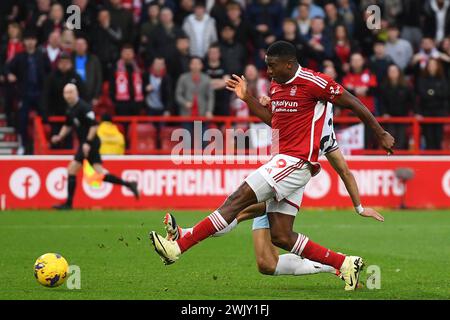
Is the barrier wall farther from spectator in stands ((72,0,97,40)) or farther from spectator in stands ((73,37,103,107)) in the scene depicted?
spectator in stands ((72,0,97,40))

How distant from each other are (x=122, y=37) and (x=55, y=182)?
375 centimetres

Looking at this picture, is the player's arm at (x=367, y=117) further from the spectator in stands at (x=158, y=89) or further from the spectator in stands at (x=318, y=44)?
the spectator in stands at (x=318, y=44)

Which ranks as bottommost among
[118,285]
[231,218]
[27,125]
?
[118,285]

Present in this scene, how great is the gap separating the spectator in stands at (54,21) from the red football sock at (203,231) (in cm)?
1308

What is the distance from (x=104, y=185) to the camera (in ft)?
68.9

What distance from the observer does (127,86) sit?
2183cm

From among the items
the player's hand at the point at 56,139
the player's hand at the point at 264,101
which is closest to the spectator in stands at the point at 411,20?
the player's hand at the point at 56,139

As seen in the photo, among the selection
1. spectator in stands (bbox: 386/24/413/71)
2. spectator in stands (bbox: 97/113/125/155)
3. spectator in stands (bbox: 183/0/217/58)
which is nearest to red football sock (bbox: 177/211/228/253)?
spectator in stands (bbox: 97/113/125/155)

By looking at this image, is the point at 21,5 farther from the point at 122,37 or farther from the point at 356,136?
the point at 356,136

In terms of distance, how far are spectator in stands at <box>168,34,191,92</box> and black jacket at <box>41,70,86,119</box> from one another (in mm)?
2045

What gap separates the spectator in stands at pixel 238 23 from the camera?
23109 mm

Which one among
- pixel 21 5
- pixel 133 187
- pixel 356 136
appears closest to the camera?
pixel 133 187

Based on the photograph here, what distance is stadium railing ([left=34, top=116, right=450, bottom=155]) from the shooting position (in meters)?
21.0

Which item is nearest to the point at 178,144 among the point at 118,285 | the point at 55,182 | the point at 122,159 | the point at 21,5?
the point at 122,159
